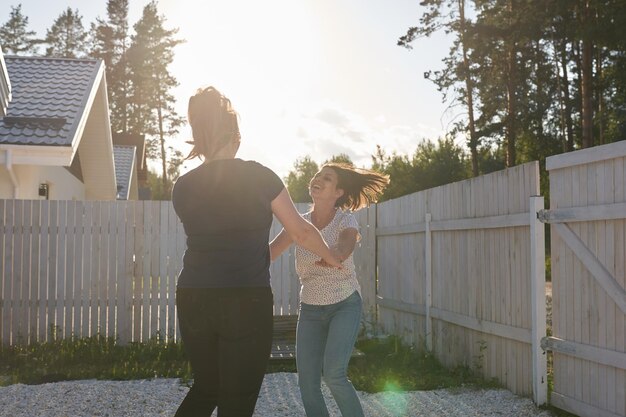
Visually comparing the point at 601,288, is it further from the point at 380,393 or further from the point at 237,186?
the point at 237,186

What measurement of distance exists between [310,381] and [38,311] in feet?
22.1

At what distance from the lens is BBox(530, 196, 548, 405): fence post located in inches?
227

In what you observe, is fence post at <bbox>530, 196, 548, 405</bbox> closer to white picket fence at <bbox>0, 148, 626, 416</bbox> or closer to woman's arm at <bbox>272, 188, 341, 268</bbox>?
white picket fence at <bbox>0, 148, 626, 416</bbox>

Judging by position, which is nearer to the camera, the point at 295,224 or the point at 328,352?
the point at 295,224

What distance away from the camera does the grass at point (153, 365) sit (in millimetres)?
7160

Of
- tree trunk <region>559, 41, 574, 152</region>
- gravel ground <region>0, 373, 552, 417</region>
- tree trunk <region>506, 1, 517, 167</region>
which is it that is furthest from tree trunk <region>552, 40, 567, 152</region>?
gravel ground <region>0, 373, 552, 417</region>

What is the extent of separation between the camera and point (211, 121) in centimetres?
297

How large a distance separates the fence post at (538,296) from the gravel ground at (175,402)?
21 centimetres

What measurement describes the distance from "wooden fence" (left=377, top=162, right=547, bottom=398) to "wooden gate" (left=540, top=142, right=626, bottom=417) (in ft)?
0.60

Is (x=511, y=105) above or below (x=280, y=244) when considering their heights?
above

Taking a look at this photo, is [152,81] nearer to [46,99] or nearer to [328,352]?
[46,99]

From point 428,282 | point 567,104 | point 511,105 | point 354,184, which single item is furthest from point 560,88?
point 354,184

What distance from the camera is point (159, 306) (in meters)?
10.0

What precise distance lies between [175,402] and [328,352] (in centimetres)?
285
